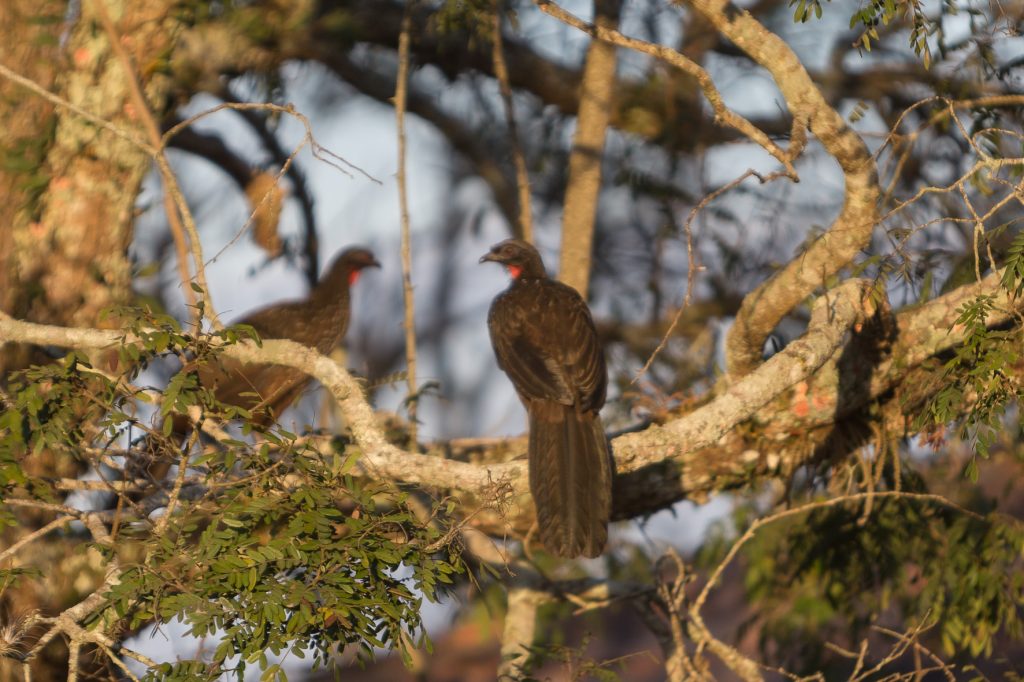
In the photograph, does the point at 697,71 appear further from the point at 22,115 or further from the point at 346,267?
the point at 22,115

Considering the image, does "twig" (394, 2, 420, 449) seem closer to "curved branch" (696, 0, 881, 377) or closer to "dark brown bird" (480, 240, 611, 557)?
"dark brown bird" (480, 240, 611, 557)

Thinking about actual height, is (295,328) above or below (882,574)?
above

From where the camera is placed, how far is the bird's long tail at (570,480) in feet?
12.4

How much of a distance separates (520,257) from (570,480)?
5.43ft

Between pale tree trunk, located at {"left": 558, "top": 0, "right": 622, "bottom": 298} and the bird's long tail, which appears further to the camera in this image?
pale tree trunk, located at {"left": 558, "top": 0, "right": 622, "bottom": 298}

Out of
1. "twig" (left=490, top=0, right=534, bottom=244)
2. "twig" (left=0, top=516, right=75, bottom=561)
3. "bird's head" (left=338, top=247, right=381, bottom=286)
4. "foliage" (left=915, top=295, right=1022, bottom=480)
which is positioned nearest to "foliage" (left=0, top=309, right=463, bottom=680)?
"twig" (left=0, top=516, right=75, bottom=561)

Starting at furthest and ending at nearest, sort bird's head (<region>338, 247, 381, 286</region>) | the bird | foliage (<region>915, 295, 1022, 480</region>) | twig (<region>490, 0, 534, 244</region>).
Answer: twig (<region>490, 0, 534, 244</region>) → bird's head (<region>338, 247, 381, 286</region>) → the bird → foliage (<region>915, 295, 1022, 480</region>)

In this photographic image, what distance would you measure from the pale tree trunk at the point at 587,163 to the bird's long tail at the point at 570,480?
72.8 inches

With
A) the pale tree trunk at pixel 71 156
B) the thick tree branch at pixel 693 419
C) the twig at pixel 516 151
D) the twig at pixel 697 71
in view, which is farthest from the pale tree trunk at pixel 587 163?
the twig at pixel 697 71

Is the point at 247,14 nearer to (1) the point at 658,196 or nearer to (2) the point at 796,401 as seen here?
(1) the point at 658,196

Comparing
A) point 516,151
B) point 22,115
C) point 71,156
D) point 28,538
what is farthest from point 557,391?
point 22,115

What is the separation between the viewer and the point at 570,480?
3.88m

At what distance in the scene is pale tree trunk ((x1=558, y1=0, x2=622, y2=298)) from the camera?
19.6 feet

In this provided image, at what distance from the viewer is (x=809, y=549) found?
5.45 m
